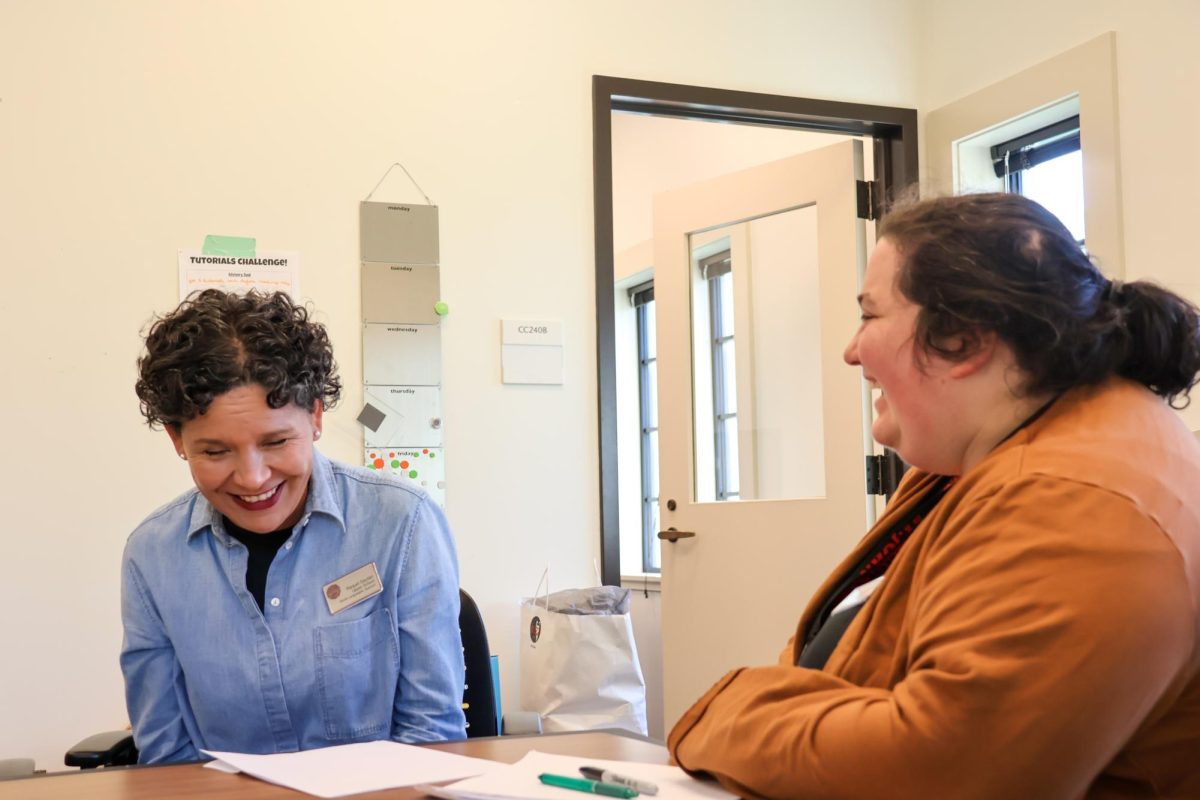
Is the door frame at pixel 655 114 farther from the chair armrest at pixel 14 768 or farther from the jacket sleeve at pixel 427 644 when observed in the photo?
the chair armrest at pixel 14 768

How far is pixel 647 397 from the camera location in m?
5.51

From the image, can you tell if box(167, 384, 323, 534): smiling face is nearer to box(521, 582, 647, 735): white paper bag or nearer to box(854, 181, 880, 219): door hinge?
box(521, 582, 647, 735): white paper bag

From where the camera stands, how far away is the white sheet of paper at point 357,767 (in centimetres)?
121

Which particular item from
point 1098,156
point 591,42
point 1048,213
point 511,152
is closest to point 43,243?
point 511,152

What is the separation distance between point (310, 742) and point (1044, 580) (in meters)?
1.14

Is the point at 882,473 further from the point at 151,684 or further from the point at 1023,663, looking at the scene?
the point at 1023,663

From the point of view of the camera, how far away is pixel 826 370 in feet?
12.2

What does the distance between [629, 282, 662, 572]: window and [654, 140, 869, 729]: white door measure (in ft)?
4.63

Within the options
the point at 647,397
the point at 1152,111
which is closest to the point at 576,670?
the point at 1152,111

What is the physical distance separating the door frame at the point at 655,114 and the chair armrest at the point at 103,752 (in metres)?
1.58

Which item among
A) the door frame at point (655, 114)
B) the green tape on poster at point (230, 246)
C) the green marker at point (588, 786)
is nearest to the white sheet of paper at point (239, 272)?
the green tape on poster at point (230, 246)

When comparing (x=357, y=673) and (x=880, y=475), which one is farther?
(x=880, y=475)

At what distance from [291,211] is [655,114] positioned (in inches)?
46.1

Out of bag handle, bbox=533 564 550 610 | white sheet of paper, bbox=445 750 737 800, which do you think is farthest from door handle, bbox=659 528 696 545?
white sheet of paper, bbox=445 750 737 800
